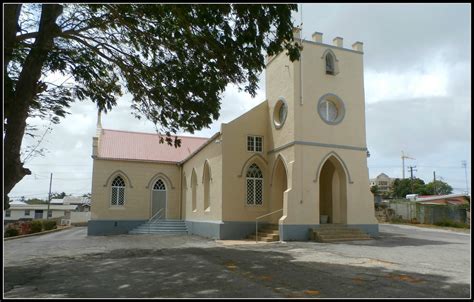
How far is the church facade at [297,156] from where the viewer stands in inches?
757

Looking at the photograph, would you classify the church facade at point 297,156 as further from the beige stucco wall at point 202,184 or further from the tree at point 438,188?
the tree at point 438,188

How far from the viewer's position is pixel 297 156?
19.0 m

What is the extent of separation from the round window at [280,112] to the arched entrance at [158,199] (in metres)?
11.7

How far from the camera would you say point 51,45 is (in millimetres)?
9758

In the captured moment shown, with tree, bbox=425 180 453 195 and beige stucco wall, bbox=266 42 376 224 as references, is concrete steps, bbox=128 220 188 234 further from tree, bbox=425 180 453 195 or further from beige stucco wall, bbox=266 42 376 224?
tree, bbox=425 180 453 195

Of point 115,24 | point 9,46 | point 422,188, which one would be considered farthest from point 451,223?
point 422,188

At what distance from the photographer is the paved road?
23.9ft

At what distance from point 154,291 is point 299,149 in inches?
503

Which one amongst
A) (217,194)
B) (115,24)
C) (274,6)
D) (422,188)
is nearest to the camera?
(274,6)

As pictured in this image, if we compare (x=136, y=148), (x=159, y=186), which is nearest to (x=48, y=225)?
(x=136, y=148)

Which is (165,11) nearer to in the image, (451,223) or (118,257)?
(118,257)

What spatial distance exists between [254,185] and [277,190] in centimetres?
120

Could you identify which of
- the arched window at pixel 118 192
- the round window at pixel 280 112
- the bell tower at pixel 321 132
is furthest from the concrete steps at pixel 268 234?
the arched window at pixel 118 192

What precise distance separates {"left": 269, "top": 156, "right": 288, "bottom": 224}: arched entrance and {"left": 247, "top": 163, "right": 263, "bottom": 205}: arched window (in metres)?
0.73
